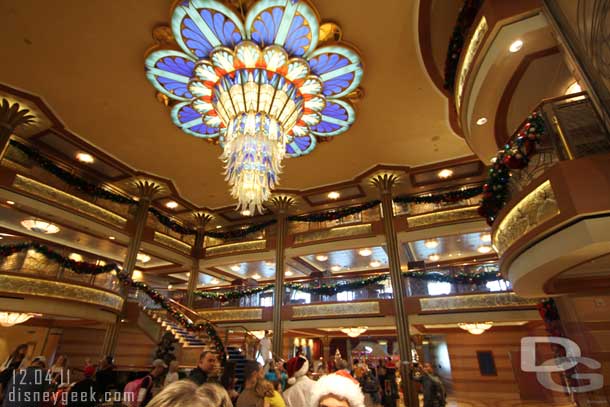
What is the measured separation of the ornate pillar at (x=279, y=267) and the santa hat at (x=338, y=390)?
32.7ft

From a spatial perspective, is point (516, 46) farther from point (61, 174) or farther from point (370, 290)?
point (61, 174)

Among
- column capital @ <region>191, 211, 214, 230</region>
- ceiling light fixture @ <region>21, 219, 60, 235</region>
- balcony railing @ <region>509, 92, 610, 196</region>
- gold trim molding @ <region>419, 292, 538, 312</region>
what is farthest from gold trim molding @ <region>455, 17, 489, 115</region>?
ceiling light fixture @ <region>21, 219, 60, 235</region>

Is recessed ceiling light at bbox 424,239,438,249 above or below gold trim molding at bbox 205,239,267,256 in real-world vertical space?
below

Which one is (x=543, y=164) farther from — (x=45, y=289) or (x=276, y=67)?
(x=45, y=289)

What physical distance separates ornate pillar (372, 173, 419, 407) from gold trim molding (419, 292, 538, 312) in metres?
0.71

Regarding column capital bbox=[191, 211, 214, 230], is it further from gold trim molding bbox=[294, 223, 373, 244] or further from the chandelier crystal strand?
the chandelier crystal strand

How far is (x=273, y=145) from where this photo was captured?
711 cm

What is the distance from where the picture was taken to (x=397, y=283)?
1073 cm

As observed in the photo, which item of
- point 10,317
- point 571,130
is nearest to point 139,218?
point 10,317

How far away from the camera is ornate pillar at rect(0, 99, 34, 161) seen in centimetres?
878

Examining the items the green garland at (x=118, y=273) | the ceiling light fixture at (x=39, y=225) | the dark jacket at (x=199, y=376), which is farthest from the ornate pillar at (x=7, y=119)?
the dark jacket at (x=199, y=376)

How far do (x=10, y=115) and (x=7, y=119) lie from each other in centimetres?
13

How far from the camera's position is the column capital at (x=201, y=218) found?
50.0 feet

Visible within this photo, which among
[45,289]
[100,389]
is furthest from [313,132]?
[45,289]
